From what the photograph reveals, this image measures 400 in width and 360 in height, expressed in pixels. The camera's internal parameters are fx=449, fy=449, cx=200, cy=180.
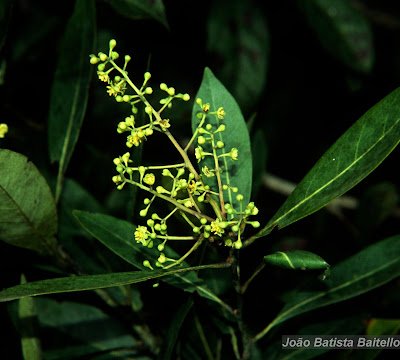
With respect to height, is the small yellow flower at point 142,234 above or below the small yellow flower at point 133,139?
below

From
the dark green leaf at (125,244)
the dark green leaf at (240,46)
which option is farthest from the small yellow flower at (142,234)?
the dark green leaf at (240,46)

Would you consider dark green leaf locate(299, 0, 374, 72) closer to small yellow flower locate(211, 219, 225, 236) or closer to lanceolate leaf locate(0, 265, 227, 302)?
small yellow flower locate(211, 219, 225, 236)

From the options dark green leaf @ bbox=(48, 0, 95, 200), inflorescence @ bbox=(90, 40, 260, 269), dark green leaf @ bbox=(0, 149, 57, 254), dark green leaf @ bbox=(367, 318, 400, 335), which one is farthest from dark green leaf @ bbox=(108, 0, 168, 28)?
dark green leaf @ bbox=(367, 318, 400, 335)

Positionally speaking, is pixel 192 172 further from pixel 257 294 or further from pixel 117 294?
pixel 257 294

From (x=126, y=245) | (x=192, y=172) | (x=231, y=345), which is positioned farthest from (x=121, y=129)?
(x=231, y=345)

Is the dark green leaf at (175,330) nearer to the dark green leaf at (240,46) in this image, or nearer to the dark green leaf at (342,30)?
the dark green leaf at (240,46)

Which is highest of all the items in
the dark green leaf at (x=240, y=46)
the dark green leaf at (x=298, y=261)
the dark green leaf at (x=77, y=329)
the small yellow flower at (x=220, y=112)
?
the dark green leaf at (x=240, y=46)
